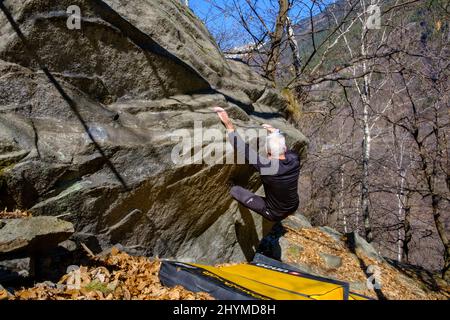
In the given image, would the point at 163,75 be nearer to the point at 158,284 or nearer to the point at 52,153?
the point at 52,153

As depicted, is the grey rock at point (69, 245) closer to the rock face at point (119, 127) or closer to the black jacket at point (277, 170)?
the rock face at point (119, 127)

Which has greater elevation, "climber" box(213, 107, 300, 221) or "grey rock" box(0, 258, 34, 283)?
"climber" box(213, 107, 300, 221)

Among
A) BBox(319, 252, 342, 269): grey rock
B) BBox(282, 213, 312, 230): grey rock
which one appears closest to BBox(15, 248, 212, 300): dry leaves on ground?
BBox(319, 252, 342, 269): grey rock

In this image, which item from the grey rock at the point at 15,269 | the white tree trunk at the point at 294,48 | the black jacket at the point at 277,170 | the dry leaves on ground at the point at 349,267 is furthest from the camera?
the white tree trunk at the point at 294,48

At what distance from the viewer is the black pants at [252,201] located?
5.87m

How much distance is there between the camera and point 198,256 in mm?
5922

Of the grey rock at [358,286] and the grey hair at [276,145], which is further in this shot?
the grey rock at [358,286]

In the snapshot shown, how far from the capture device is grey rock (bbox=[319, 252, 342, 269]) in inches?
374

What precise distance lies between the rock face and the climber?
0.30 meters

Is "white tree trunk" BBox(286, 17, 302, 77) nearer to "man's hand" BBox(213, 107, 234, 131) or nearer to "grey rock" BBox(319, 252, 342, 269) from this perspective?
"grey rock" BBox(319, 252, 342, 269)

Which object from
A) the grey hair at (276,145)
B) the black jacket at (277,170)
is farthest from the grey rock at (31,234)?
the grey hair at (276,145)

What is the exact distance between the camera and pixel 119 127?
4941mm

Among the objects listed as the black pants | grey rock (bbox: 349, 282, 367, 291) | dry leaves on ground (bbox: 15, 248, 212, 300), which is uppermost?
the black pants
